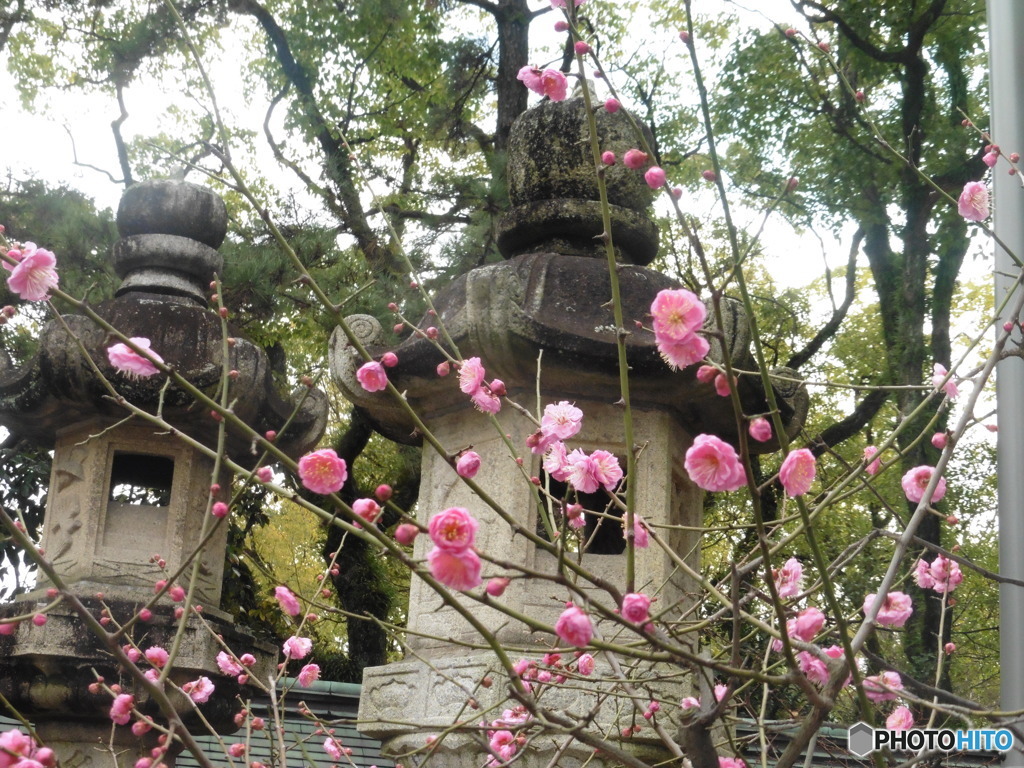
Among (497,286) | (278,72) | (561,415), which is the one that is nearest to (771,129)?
(278,72)

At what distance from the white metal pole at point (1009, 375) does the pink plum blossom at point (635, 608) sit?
4.68 ft

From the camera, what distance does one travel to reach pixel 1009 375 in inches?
119

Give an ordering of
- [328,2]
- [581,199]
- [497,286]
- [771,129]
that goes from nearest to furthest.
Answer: [497,286] < [581,199] < [771,129] < [328,2]

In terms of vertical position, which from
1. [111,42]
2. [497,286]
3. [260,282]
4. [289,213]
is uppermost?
[111,42]

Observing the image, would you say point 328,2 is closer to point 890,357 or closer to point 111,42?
point 111,42

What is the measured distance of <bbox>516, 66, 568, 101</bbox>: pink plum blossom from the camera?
1.93 meters

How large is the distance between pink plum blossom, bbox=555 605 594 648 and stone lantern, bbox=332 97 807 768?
5.33ft

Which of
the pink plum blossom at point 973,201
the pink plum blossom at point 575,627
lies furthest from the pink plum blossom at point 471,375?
the pink plum blossom at point 973,201

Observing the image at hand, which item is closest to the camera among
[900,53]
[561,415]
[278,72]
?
Result: [561,415]

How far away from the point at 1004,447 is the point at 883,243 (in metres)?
6.77

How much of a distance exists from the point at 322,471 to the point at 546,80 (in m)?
0.78

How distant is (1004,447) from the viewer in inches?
119

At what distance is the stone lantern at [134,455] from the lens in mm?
3783

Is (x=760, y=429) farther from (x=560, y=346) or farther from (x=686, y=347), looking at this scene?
(x=560, y=346)
